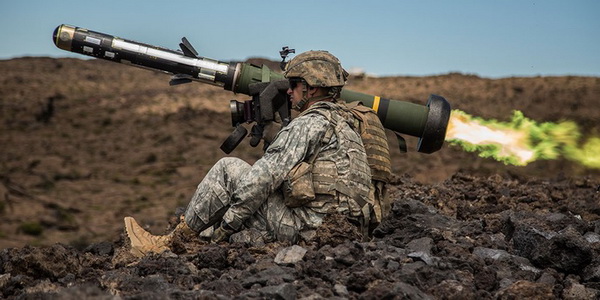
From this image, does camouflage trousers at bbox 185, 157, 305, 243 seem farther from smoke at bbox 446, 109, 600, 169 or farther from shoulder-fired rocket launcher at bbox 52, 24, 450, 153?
smoke at bbox 446, 109, 600, 169

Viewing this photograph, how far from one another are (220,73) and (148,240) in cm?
243

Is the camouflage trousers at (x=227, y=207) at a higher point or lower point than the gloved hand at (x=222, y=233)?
higher

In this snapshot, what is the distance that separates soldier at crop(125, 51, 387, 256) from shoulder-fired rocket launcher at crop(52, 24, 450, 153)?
182 cm

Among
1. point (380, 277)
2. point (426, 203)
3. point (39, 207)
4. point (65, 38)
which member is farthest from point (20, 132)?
point (380, 277)

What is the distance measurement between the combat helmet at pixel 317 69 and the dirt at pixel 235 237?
41.9 inches

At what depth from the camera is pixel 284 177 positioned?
5.90 m

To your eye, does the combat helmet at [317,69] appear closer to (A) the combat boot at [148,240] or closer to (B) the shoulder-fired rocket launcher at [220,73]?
(A) the combat boot at [148,240]

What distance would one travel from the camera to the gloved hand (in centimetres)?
619

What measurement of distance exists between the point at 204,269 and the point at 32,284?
1.18 meters

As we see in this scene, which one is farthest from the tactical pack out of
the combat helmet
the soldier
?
the combat helmet

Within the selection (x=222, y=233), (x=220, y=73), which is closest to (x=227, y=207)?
(x=222, y=233)

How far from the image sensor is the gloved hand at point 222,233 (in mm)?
6191

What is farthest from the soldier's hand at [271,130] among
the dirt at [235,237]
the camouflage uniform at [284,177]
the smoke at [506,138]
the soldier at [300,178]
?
the smoke at [506,138]

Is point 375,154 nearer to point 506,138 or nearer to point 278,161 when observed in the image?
point 278,161
